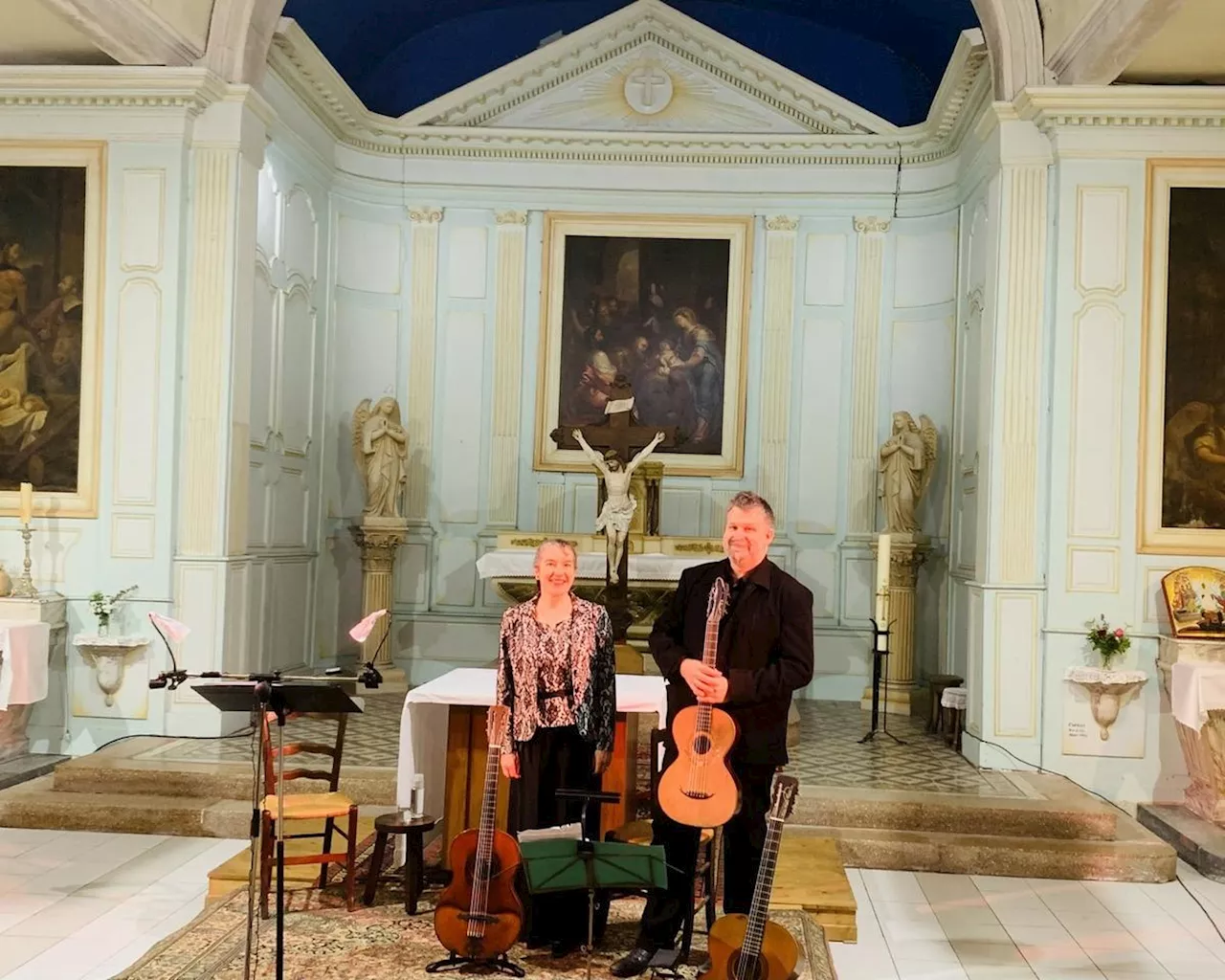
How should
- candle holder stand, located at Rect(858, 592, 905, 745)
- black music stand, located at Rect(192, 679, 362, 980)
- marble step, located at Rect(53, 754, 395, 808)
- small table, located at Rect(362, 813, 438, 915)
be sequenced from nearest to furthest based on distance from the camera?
black music stand, located at Rect(192, 679, 362, 980) < small table, located at Rect(362, 813, 438, 915) < marble step, located at Rect(53, 754, 395, 808) < candle holder stand, located at Rect(858, 592, 905, 745)

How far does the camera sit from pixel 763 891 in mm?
4082

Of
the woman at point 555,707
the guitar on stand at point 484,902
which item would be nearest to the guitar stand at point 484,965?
the guitar on stand at point 484,902

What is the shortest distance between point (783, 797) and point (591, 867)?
0.75 meters

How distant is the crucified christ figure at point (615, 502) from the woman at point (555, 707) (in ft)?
13.3

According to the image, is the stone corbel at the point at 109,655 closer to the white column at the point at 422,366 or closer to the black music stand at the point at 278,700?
the white column at the point at 422,366

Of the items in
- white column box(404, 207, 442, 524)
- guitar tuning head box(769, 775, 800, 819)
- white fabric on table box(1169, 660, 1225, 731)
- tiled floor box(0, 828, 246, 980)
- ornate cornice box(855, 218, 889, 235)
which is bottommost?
tiled floor box(0, 828, 246, 980)

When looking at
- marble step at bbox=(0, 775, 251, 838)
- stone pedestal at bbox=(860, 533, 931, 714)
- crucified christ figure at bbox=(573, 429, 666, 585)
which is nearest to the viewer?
marble step at bbox=(0, 775, 251, 838)

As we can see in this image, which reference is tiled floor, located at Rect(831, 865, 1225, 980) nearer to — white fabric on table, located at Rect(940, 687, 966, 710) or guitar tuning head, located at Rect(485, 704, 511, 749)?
guitar tuning head, located at Rect(485, 704, 511, 749)

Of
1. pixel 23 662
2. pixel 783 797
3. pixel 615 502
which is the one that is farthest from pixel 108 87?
pixel 783 797

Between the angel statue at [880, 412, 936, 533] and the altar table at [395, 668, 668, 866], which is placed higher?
the angel statue at [880, 412, 936, 533]

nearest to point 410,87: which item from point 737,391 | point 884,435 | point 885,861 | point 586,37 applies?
point 586,37

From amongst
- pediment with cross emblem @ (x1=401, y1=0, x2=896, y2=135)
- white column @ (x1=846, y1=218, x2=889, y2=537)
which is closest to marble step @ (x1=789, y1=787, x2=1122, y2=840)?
white column @ (x1=846, y1=218, x2=889, y2=537)

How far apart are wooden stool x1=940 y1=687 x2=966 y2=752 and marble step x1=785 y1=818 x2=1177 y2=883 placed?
200 cm

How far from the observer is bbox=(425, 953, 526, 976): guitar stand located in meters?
4.73
